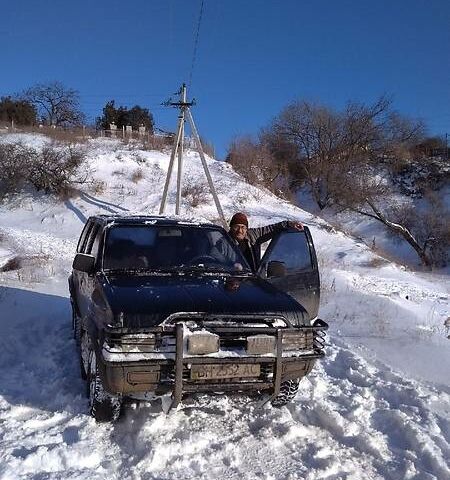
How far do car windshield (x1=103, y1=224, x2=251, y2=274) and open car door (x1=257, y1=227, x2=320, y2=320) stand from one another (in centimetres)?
59

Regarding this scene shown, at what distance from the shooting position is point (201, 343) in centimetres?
379

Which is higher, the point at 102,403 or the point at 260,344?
the point at 260,344

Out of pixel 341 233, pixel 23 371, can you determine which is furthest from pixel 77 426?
pixel 341 233

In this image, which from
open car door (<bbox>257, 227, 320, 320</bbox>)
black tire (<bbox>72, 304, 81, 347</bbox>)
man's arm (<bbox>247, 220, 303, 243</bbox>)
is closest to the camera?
black tire (<bbox>72, 304, 81, 347</bbox>)

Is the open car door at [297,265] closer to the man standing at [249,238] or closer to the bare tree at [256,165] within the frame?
the man standing at [249,238]

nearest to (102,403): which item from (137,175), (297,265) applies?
(297,265)

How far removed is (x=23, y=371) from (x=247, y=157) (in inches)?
1143

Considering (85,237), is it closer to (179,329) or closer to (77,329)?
(77,329)

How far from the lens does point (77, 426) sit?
4.07 m

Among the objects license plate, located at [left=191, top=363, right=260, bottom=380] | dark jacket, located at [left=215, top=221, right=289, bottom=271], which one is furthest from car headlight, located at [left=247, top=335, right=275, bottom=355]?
dark jacket, located at [left=215, top=221, right=289, bottom=271]

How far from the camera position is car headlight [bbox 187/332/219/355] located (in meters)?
3.78

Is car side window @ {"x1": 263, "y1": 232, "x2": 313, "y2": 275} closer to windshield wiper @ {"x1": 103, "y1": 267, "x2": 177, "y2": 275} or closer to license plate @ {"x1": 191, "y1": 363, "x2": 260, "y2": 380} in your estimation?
windshield wiper @ {"x1": 103, "y1": 267, "x2": 177, "y2": 275}

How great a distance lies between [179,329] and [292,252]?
2.95 meters

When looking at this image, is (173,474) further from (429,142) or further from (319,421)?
(429,142)
